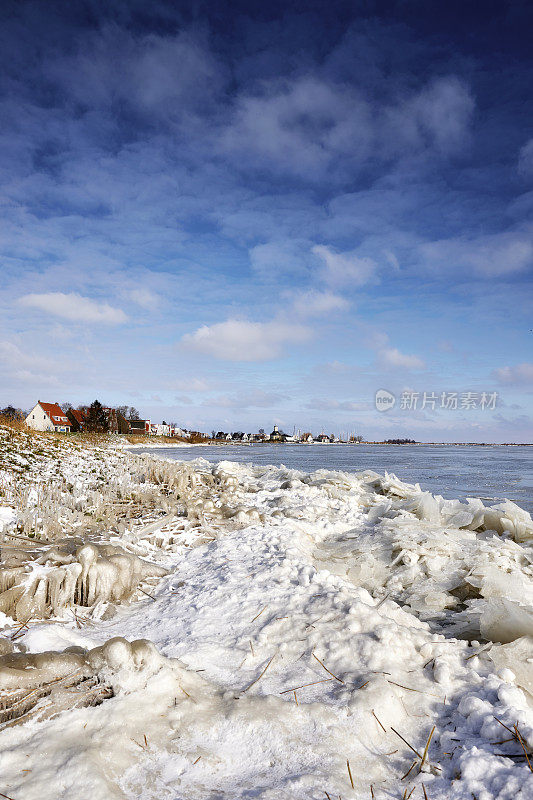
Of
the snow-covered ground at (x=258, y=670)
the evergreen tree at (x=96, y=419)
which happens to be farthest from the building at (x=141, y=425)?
the snow-covered ground at (x=258, y=670)

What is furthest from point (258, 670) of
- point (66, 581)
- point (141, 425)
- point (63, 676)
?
point (141, 425)

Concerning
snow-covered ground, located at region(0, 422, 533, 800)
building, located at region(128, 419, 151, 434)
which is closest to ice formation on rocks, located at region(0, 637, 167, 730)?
snow-covered ground, located at region(0, 422, 533, 800)

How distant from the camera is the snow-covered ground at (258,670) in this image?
64.2 inches

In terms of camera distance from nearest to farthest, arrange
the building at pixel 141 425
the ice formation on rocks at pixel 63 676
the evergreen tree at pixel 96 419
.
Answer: the ice formation on rocks at pixel 63 676
the evergreen tree at pixel 96 419
the building at pixel 141 425

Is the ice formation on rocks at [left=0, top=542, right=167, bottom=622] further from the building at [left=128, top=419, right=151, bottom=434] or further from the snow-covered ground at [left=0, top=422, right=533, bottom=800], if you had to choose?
the building at [left=128, top=419, right=151, bottom=434]

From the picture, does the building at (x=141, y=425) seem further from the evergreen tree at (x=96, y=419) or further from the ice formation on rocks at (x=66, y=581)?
the ice formation on rocks at (x=66, y=581)

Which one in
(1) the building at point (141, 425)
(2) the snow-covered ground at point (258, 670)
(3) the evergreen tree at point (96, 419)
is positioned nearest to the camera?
(2) the snow-covered ground at point (258, 670)

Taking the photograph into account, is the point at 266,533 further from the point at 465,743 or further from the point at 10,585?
the point at 465,743

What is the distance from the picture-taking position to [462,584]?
426cm

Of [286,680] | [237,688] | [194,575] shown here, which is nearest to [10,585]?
[194,575]

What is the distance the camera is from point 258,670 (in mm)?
2463

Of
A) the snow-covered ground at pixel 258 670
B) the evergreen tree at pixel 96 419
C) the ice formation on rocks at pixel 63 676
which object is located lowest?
the snow-covered ground at pixel 258 670

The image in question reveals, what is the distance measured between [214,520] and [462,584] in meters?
3.28

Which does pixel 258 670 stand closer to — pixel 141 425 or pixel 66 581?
pixel 66 581
